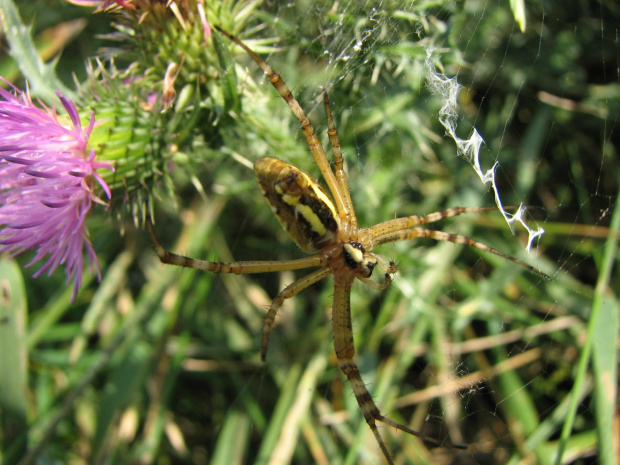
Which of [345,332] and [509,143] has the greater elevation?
[345,332]

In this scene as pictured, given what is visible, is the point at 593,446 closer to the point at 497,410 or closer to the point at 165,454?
the point at 497,410

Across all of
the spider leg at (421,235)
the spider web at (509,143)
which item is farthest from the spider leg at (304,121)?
the spider leg at (421,235)

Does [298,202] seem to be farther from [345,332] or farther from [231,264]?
[345,332]

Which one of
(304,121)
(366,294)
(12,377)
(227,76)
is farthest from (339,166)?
(12,377)

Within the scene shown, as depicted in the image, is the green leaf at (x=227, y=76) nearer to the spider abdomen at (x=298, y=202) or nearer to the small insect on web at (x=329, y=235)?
the small insect on web at (x=329, y=235)

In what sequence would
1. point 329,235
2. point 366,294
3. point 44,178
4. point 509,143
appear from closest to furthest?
A: point 44,178 < point 329,235 < point 366,294 < point 509,143

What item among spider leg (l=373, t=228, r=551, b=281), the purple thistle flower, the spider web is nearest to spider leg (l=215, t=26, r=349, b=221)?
the spider web
